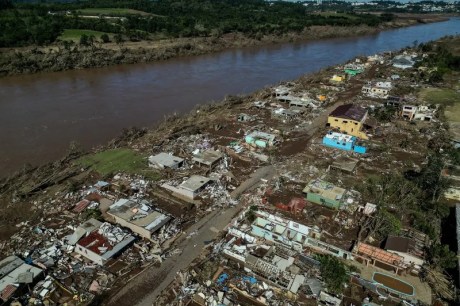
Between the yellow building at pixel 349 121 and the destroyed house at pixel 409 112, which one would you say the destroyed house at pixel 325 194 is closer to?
the yellow building at pixel 349 121

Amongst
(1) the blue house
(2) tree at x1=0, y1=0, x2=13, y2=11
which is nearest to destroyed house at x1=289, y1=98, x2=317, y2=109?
(1) the blue house

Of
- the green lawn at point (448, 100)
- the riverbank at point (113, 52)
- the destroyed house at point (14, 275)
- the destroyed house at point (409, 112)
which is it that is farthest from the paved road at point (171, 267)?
the riverbank at point (113, 52)

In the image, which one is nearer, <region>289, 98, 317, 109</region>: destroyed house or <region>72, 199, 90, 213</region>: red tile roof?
<region>72, 199, 90, 213</region>: red tile roof

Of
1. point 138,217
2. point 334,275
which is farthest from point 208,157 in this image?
point 334,275

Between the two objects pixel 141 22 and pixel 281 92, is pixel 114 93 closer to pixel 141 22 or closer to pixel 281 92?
pixel 281 92

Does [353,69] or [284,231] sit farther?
[353,69]

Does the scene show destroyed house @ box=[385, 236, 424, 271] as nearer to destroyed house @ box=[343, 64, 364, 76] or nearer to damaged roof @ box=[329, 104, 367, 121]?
damaged roof @ box=[329, 104, 367, 121]

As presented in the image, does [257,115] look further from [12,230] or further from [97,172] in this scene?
[12,230]
